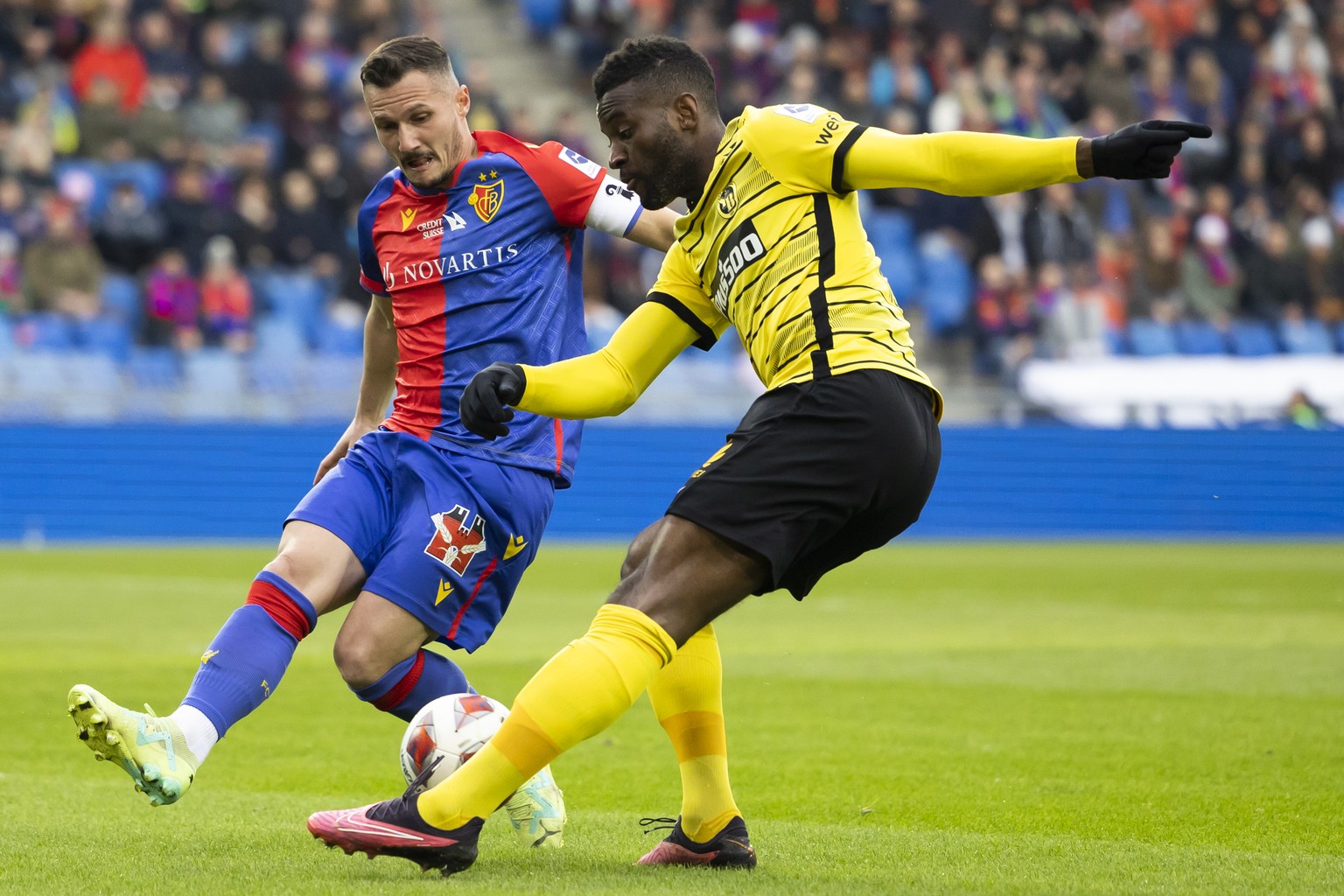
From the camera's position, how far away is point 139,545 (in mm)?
17734

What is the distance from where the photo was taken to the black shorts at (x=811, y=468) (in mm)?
3861

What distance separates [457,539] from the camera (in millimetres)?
4707

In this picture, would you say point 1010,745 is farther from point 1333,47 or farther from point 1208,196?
point 1333,47

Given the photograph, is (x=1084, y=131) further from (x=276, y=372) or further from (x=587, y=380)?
(x=587, y=380)

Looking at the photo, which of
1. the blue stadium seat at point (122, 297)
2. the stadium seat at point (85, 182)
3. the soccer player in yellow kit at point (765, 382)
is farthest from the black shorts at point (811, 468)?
the stadium seat at point (85, 182)

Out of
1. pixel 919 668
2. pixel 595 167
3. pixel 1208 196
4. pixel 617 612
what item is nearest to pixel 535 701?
pixel 617 612

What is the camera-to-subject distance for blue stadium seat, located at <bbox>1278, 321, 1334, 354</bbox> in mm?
21469

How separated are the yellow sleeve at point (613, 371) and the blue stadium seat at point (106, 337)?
540 inches

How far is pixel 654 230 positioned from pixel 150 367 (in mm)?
13230

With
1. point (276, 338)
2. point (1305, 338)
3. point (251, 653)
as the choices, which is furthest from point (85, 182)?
point (251, 653)

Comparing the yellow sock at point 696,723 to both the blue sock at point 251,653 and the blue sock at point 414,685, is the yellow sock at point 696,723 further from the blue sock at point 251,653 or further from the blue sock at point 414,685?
the blue sock at point 251,653

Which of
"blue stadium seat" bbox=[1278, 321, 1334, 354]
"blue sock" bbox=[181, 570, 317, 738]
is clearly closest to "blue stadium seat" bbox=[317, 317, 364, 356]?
"blue stadium seat" bbox=[1278, 321, 1334, 354]

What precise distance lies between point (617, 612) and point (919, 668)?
5.47 meters

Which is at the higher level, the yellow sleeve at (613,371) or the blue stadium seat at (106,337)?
the yellow sleeve at (613,371)
